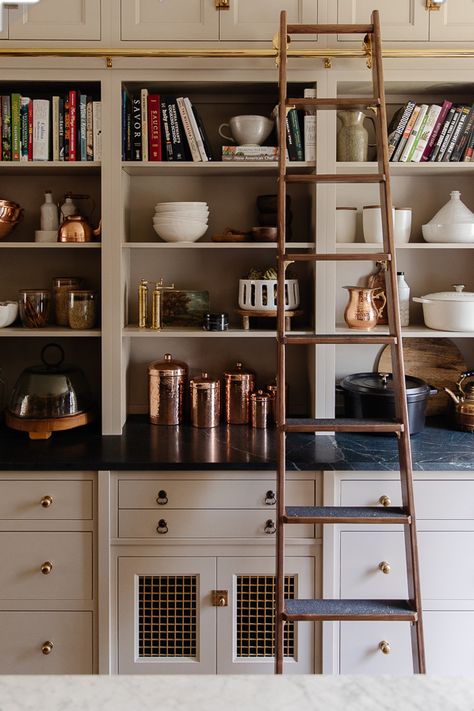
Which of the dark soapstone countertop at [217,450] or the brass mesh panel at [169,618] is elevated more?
the dark soapstone countertop at [217,450]

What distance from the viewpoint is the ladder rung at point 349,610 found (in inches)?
79.4

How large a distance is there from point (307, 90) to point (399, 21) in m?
0.40

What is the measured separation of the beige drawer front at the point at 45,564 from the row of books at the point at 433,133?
1762 mm

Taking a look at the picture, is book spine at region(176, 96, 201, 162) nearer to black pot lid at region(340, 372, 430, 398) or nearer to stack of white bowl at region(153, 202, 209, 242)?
stack of white bowl at region(153, 202, 209, 242)

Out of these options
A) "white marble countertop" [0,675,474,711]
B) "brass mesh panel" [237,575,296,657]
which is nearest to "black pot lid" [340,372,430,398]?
"brass mesh panel" [237,575,296,657]

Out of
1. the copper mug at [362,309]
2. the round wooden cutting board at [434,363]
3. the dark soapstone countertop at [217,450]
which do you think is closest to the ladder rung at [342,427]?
Answer: the dark soapstone countertop at [217,450]

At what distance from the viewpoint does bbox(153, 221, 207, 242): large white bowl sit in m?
2.74

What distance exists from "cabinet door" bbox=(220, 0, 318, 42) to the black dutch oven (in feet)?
4.11

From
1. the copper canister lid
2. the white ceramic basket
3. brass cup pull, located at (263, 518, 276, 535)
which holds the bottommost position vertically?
brass cup pull, located at (263, 518, 276, 535)

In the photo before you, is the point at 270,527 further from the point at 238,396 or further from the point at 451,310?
the point at 451,310

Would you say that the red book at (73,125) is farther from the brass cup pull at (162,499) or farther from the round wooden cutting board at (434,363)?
the round wooden cutting board at (434,363)

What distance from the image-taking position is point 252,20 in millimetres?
2594

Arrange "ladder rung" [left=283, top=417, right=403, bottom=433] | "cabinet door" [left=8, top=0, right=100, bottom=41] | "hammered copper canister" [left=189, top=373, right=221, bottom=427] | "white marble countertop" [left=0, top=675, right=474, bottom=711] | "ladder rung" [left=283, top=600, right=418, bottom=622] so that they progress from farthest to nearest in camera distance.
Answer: "hammered copper canister" [left=189, top=373, right=221, bottom=427], "cabinet door" [left=8, top=0, right=100, bottom=41], "ladder rung" [left=283, top=417, right=403, bottom=433], "ladder rung" [left=283, top=600, right=418, bottom=622], "white marble countertop" [left=0, top=675, right=474, bottom=711]

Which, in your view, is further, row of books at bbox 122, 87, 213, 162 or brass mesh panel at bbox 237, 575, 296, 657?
row of books at bbox 122, 87, 213, 162
